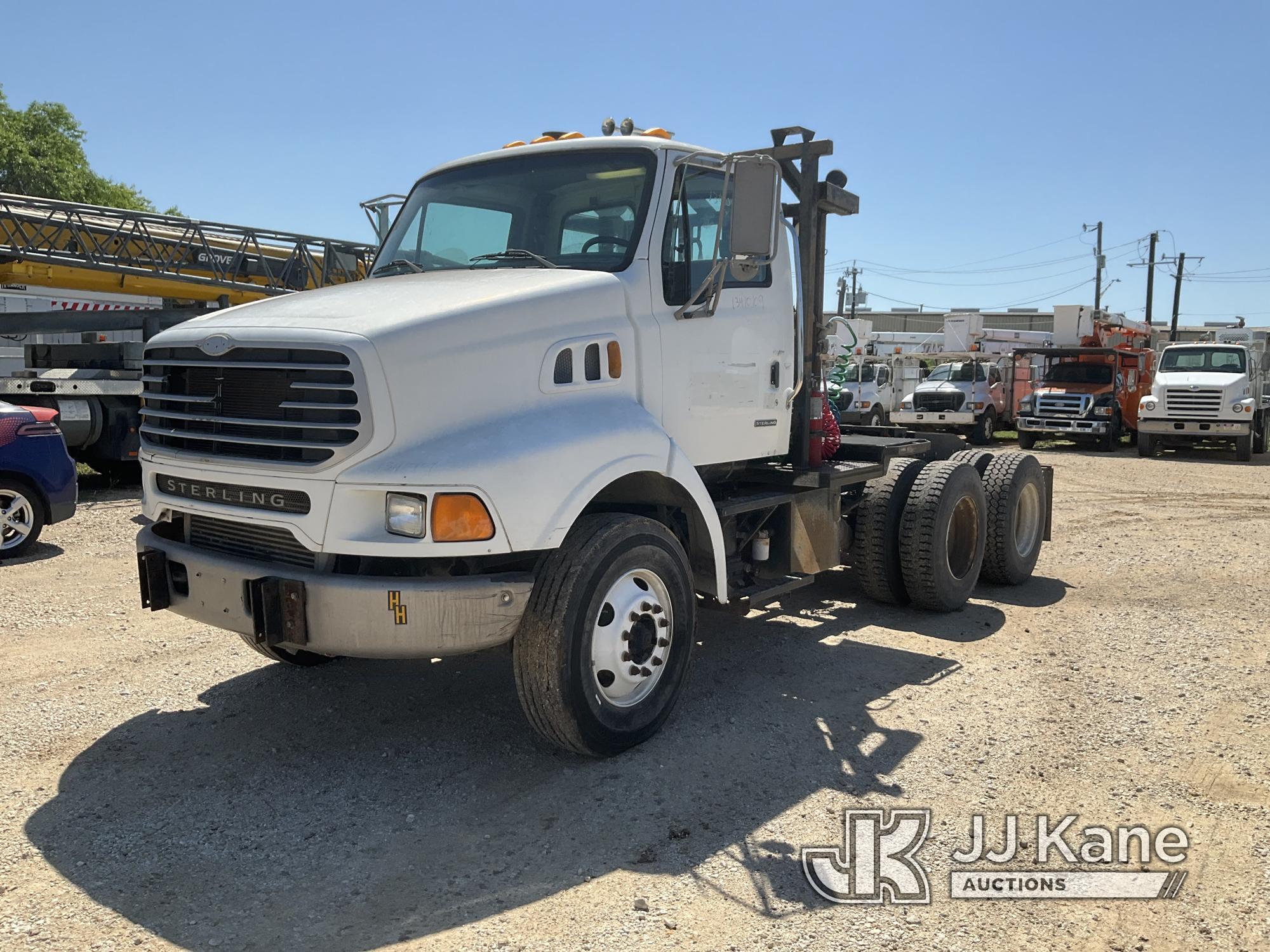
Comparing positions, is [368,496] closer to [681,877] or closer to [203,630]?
[681,877]

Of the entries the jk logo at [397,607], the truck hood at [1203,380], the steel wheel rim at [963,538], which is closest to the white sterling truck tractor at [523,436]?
the jk logo at [397,607]

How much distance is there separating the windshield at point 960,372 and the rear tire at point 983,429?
97 cm

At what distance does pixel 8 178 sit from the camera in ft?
109

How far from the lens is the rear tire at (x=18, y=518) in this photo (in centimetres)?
873

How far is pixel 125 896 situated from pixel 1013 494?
679 cm

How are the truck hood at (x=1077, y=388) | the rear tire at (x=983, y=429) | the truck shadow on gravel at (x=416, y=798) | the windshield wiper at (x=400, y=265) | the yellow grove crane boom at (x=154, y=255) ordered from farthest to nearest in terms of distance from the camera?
the rear tire at (x=983, y=429)
the truck hood at (x=1077, y=388)
the yellow grove crane boom at (x=154, y=255)
the windshield wiper at (x=400, y=265)
the truck shadow on gravel at (x=416, y=798)

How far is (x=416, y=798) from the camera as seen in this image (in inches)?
165

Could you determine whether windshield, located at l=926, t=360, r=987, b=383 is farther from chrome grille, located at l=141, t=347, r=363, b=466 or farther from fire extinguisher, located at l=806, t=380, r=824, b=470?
chrome grille, located at l=141, t=347, r=363, b=466

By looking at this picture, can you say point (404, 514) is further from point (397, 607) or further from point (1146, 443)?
point (1146, 443)

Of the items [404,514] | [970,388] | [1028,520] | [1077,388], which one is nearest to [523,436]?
[404,514]

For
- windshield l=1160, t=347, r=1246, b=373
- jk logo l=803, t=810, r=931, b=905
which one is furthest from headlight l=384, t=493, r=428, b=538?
windshield l=1160, t=347, r=1246, b=373

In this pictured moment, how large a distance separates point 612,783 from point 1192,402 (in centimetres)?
2159

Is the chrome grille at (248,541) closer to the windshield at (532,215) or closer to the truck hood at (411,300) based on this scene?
the truck hood at (411,300)

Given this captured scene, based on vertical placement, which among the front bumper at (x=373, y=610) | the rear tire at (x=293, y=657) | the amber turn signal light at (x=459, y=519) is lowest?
the rear tire at (x=293, y=657)
